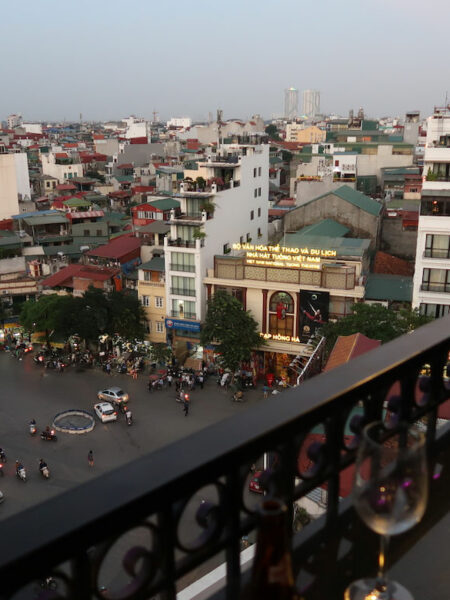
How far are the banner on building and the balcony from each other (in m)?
16.4

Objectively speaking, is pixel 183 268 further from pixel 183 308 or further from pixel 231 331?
pixel 231 331

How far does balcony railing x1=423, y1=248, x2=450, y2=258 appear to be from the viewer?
16483 millimetres

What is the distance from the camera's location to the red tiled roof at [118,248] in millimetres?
27250

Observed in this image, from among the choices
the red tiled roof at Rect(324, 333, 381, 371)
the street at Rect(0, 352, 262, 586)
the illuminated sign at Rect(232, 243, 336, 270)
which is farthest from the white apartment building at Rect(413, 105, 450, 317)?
the street at Rect(0, 352, 262, 586)

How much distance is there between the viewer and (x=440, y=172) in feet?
58.1

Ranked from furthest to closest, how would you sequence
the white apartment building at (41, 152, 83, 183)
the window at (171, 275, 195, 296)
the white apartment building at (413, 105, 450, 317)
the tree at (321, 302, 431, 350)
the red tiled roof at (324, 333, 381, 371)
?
the white apartment building at (41, 152, 83, 183), the window at (171, 275, 195, 296), the white apartment building at (413, 105, 450, 317), the tree at (321, 302, 431, 350), the red tiled roof at (324, 333, 381, 371)

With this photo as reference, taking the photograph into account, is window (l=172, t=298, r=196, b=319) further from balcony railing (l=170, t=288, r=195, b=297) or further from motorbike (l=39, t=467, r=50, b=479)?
motorbike (l=39, t=467, r=50, b=479)

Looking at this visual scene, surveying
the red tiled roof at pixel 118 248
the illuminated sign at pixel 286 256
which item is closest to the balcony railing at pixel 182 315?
the illuminated sign at pixel 286 256

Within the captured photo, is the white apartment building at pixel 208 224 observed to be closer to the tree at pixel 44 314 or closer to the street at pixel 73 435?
the street at pixel 73 435

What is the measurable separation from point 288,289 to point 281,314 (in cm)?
99

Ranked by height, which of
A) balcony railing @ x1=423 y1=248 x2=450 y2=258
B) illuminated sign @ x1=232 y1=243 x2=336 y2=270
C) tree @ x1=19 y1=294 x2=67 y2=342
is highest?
balcony railing @ x1=423 y1=248 x2=450 y2=258

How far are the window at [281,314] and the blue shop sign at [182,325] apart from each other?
271 cm

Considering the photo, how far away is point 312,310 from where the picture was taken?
62.5ft

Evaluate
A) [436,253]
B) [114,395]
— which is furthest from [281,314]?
[114,395]
